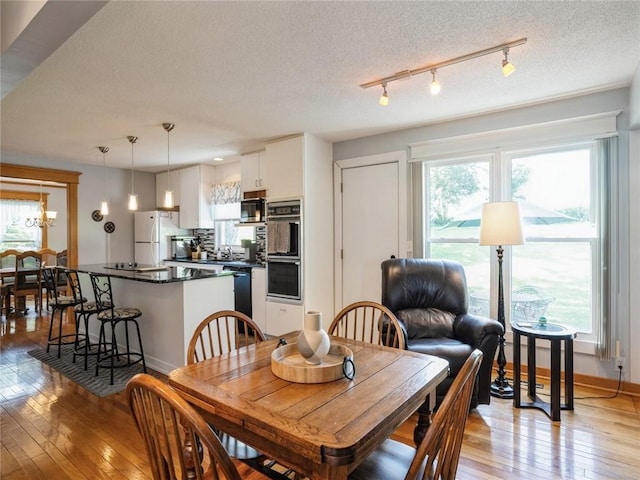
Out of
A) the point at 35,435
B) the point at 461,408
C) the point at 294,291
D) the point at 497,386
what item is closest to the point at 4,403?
the point at 35,435

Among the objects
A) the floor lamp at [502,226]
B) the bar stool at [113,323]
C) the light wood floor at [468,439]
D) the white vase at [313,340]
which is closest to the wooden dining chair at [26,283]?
the bar stool at [113,323]

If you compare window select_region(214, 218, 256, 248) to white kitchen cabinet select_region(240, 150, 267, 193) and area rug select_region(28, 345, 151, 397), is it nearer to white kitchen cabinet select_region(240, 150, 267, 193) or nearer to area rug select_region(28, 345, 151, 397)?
white kitchen cabinet select_region(240, 150, 267, 193)

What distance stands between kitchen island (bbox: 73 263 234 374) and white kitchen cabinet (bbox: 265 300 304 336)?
0.81m

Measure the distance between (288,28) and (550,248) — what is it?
2.92 metres

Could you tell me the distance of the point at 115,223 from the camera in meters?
5.97

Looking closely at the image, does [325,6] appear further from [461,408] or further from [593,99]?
[593,99]

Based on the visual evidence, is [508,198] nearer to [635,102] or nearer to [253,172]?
[635,102]

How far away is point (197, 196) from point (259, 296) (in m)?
2.19

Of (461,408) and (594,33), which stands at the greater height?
(594,33)

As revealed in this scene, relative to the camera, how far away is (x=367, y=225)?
162 inches

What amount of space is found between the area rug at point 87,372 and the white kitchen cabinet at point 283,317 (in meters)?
1.48

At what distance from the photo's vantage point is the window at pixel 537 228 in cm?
304

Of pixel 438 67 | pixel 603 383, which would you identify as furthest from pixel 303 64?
pixel 603 383

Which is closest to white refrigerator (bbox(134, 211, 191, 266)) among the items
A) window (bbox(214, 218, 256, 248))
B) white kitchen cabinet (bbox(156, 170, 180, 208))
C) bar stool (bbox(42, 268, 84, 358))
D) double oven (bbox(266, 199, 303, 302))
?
white kitchen cabinet (bbox(156, 170, 180, 208))
